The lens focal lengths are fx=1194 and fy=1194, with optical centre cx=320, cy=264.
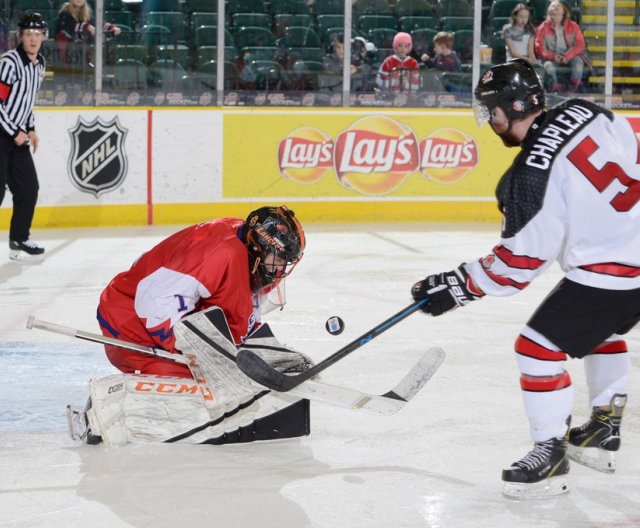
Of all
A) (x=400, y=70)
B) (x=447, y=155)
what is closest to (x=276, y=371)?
(x=447, y=155)

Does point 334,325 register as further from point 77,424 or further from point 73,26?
point 73,26

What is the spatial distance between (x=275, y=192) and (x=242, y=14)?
132cm

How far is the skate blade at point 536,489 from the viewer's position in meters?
2.87

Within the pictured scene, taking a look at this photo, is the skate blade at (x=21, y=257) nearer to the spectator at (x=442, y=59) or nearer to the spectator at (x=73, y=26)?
the spectator at (x=73, y=26)

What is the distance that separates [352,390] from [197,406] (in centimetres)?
42

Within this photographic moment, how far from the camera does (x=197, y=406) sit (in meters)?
3.24

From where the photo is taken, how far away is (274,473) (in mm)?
3045

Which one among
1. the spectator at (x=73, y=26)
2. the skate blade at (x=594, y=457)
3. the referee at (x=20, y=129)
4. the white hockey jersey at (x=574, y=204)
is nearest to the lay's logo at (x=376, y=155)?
the spectator at (x=73, y=26)

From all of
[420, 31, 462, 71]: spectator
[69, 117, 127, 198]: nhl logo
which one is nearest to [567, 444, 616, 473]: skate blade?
[69, 117, 127, 198]: nhl logo

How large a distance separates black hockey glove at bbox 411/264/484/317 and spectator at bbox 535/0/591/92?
6.36 m

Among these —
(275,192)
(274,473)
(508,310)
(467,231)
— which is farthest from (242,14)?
(274,473)

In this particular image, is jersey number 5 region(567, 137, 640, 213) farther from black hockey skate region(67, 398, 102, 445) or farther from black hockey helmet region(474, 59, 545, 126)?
black hockey skate region(67, 398, 102, 445)

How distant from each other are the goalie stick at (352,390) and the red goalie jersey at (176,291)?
0.07m

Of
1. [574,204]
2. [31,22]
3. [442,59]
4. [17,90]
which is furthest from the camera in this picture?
[442,59]
